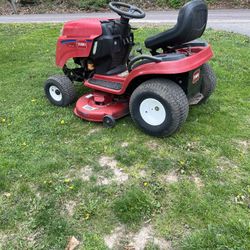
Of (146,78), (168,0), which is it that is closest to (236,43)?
(146,78)

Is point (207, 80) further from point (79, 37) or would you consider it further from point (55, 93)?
point (55, 93)

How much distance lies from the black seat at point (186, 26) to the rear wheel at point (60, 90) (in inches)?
54.9

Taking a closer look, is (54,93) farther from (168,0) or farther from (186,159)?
(168,0)

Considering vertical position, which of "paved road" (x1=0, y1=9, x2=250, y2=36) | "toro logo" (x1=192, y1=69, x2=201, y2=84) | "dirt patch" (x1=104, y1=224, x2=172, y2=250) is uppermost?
"toro logo" (x1=192, y1=69, x2=201, y2=84)

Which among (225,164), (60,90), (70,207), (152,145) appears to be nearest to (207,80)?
(152,145)

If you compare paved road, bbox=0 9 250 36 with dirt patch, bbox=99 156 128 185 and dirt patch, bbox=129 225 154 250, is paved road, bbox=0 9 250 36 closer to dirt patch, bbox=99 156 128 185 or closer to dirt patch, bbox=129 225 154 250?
dirt patch, bbox=99 156 128 185

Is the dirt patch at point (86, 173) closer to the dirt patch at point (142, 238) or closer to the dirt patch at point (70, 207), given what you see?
the dirt patch at point (70, 207)

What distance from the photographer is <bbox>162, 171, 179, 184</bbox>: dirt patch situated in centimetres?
336

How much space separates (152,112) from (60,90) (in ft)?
4.85

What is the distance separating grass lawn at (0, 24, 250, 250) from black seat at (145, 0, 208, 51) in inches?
40.0

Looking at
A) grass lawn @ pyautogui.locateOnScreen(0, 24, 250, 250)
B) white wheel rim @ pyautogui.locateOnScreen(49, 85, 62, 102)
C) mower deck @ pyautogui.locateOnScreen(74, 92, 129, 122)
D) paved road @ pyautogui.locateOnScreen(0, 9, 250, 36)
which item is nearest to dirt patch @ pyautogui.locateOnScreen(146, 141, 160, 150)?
grass lawn @ pyautogui.locateOnScreen(0, 24, 250, 250)

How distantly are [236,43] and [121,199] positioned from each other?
19.8 feet

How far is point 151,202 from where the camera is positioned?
10.1 feet

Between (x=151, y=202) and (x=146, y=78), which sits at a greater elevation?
(x=146, y=78)
